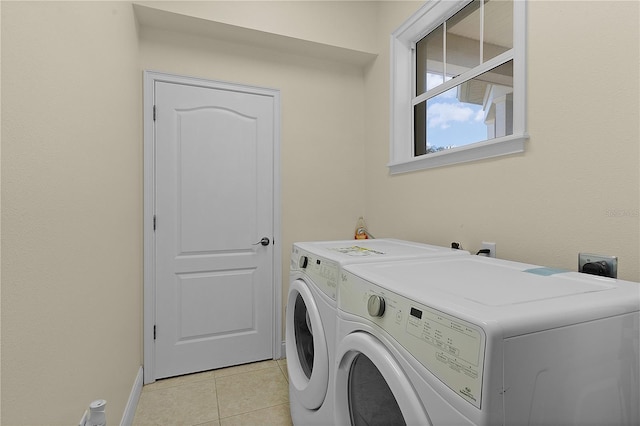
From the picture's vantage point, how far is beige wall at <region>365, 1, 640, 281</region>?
1.06 meters

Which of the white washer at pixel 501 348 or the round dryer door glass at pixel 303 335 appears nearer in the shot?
the white washer at pixel 501 348

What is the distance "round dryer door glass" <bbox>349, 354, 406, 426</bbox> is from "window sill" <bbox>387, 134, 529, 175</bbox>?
1120 mm

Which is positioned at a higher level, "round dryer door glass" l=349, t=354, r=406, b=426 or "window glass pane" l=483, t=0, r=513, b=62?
"window glass pane" l=483, t=0, r=513, b=62

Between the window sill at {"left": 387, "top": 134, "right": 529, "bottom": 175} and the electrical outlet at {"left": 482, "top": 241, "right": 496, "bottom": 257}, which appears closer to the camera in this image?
the window sill at {"left": 387, "top": 134, "right": 529, "bottom": 175}

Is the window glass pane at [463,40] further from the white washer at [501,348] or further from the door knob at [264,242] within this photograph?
the door knob at [264,242]

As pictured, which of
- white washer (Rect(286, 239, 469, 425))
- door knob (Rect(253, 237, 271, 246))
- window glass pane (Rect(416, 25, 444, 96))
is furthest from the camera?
door knob (Rect(253, 237, 271, 246))

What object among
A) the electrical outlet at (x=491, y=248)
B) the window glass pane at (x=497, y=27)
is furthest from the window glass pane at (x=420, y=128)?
the electrical outlet at (x=491, y=248)

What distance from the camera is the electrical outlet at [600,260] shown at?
1.07m

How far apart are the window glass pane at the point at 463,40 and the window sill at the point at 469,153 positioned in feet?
1.73

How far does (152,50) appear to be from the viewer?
7.14 feet

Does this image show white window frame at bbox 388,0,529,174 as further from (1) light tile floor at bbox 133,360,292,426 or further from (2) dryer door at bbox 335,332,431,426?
(1) light tile floor at bbox 133,360,292,426

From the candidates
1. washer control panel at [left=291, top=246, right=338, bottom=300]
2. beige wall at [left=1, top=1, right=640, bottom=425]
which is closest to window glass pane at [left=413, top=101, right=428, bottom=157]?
beige wall at [left=1, top=1, right=640, bottom=425]

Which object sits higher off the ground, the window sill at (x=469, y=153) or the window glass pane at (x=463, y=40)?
the window glass pane at (x=463, y=40)

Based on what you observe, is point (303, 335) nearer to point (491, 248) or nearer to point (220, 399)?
point (220, 399)
